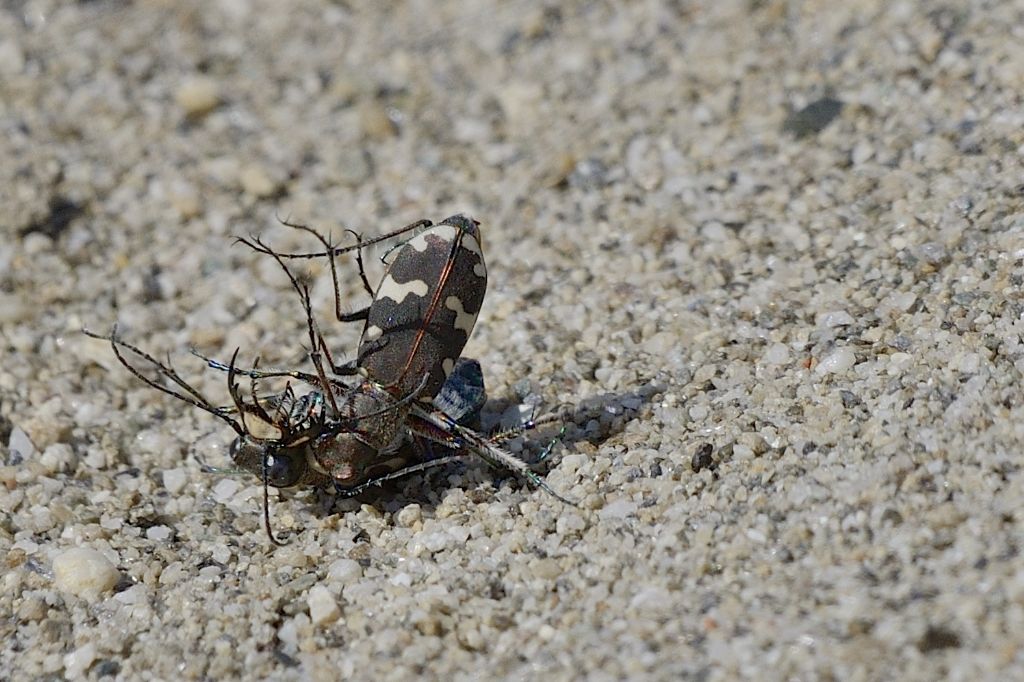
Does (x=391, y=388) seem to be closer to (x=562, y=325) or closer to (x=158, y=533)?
(x=158, y=533)

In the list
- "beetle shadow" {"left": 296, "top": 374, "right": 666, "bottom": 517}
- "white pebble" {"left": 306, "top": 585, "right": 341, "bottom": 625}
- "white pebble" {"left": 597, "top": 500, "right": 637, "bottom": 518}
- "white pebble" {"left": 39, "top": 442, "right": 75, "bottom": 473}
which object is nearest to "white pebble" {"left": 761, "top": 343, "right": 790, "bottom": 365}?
"beetle shadow" {"left": 296, "top": 374, "right": 666, "bottom": 517}

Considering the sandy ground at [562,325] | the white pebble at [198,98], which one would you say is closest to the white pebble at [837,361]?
the sandy ground at [562,325]

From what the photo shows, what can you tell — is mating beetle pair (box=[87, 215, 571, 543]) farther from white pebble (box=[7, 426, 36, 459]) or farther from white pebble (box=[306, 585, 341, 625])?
white pebble (box=[7, 426, 36, 459])

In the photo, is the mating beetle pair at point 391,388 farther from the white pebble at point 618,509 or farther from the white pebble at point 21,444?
the white pebble at point 21,444

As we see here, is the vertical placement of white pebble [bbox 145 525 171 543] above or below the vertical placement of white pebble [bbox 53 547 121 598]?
above

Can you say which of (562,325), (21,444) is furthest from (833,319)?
(21,444)

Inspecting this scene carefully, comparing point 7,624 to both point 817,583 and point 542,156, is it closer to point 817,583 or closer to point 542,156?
point 817,583
